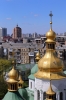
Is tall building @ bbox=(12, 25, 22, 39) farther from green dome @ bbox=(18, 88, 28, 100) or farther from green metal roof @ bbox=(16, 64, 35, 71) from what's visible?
green dome @ bbox=(18, 88, 28, 100)

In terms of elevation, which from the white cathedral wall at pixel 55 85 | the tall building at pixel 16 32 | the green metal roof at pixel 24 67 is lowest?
the green metal roof at pixel 24 67

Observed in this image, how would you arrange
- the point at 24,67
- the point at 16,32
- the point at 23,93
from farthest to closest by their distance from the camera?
the point at 16,32 → the point at 24,67 → the point at 23,93

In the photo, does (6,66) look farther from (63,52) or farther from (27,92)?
(63,52)

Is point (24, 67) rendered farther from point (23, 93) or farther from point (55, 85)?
point (55, 85)

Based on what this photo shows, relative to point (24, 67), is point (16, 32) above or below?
above

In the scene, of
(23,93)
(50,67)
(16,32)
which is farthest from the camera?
(16,32)

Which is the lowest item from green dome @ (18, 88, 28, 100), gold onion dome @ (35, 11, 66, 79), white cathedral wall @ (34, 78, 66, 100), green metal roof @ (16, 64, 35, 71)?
green dome @ (18, 88, 28, 100)

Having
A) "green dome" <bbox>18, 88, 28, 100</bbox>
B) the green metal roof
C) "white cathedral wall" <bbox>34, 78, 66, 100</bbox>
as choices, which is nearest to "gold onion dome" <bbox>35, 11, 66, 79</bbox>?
"white cathedral wall" <bbox>34, 78, 66, 100</bbox>

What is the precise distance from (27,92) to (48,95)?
811 cm

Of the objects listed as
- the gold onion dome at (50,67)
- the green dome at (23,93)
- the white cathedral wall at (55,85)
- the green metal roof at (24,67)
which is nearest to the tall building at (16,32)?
the green metal roof at (24,67)

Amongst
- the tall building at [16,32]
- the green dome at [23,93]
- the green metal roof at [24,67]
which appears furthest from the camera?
the tall building at [16,32]

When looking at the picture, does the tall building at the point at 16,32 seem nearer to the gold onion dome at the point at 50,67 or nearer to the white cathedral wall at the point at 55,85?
the gold onion dome at the point at 50,67

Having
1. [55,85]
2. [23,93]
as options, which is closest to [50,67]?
[55,85]

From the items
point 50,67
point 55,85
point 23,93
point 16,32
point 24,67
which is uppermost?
point 16,32
